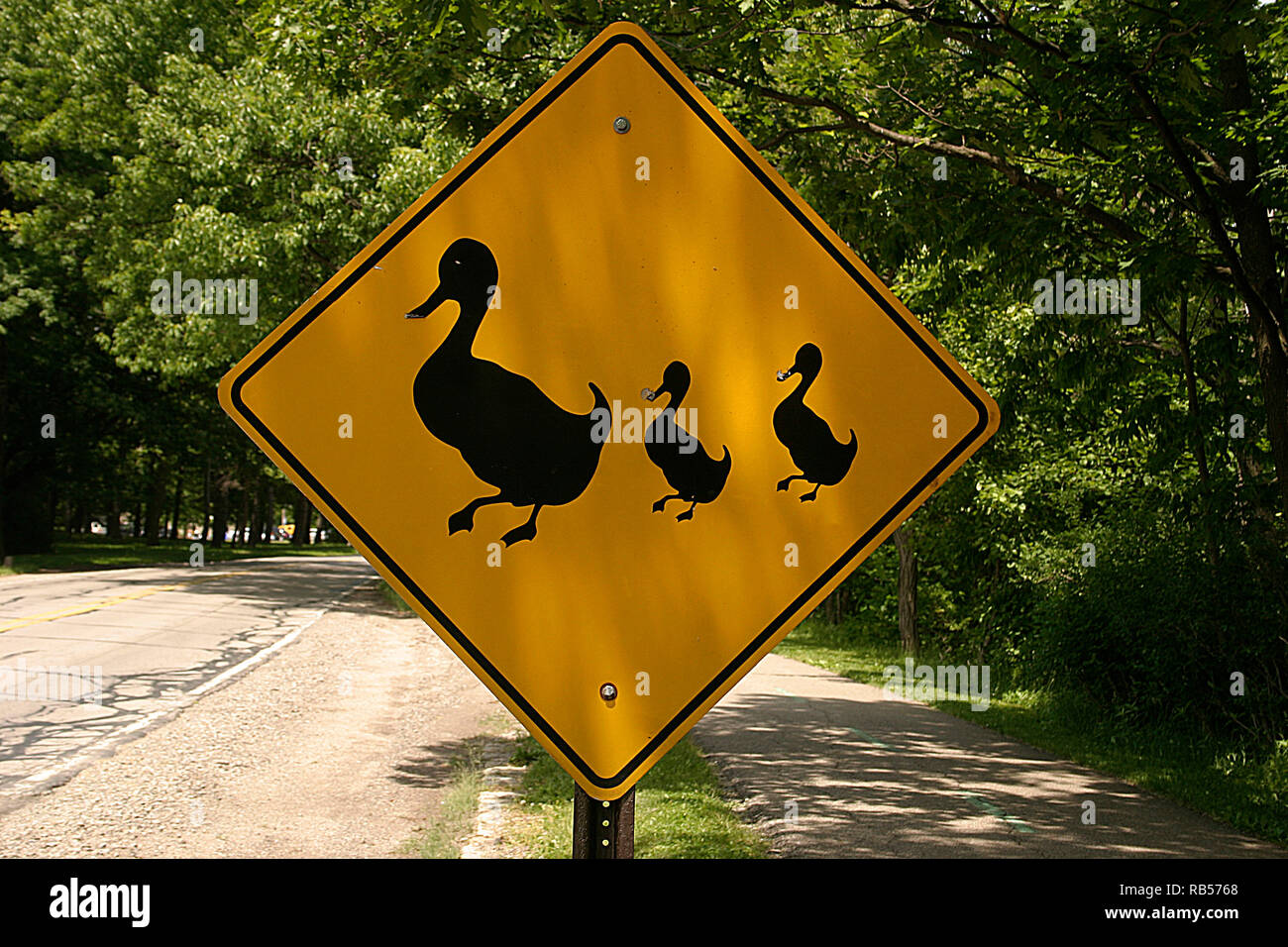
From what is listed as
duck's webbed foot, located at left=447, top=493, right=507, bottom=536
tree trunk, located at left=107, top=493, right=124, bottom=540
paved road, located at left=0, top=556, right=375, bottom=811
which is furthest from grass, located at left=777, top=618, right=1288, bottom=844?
tree trunk, located at left=107, top=493, right=124, bottom=540

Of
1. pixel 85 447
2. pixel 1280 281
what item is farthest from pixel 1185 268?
pixel 85 447

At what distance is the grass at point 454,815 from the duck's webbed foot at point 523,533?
435 cm

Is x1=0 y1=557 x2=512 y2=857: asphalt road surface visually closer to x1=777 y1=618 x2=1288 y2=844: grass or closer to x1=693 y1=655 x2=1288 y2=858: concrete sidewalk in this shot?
x1=693 y1=655 x2=1288 y2=858: concrete sidewalk

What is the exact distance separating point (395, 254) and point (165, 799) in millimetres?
6305

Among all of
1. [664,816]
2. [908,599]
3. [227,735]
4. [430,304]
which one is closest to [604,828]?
[430,304]

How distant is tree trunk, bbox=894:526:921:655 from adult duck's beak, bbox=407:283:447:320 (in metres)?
14.2

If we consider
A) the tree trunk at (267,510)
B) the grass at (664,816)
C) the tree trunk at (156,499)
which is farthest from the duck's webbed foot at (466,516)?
the tree trunk at (267,510)

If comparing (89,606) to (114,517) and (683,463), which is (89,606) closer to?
(683,463)

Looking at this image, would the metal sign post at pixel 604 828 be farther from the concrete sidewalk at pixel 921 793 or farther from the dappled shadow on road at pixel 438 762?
the dappled shadow on road at pixel 438 762

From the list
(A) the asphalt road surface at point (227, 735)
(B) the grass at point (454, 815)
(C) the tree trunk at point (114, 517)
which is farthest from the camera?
(C) the tree trunk at point (114, 517)

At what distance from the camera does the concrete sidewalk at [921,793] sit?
20.2ft

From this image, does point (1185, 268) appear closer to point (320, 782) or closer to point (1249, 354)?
point (1249, 354)

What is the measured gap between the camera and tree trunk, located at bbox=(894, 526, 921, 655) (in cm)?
1555

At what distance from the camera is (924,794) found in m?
7.45
